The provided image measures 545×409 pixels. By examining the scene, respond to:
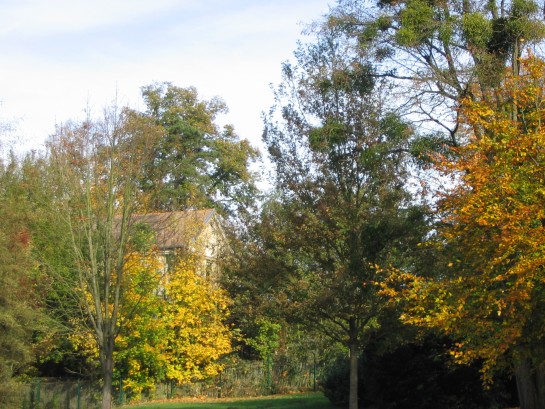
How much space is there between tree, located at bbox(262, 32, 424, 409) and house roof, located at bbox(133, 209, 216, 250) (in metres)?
7.53

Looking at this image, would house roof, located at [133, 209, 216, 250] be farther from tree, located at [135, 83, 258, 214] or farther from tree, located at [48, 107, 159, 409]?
tree, located at [135, 83, 258, 214]

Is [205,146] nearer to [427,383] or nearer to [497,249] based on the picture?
[427,383]

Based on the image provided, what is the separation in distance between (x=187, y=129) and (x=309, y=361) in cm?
1925

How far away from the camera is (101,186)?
2278 centimetres

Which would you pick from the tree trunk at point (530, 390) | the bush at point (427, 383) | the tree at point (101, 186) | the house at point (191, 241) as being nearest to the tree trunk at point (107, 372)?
the tree at point (101, 186)

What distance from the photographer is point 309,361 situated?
3228 cm

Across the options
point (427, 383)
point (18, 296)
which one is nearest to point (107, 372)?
point (18, 296)

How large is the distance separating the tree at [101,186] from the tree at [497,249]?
1233cm

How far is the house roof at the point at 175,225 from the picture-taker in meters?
25.5

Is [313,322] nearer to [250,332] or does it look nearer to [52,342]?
[52,342]

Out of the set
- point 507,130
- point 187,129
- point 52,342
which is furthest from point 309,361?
point 507,130

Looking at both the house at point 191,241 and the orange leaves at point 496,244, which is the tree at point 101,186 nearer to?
the house at point 191,241

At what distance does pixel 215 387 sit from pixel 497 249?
73.4ft

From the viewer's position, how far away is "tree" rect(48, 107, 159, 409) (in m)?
22.2
